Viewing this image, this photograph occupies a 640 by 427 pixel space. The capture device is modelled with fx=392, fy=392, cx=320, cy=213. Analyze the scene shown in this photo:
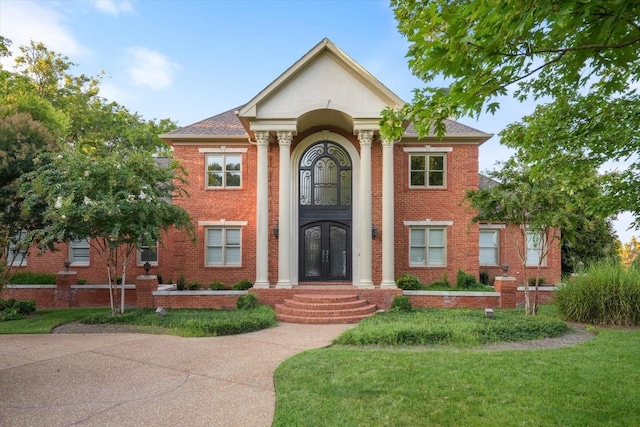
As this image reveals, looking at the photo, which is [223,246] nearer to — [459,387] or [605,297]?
[459,387]

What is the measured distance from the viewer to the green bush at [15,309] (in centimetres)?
1213

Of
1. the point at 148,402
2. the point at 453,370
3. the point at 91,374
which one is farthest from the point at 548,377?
the point at 91,374

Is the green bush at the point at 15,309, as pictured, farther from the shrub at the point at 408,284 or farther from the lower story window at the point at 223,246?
the shrub at the point at 408,284

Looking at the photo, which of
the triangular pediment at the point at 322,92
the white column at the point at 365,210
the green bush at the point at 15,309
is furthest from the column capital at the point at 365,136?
the green bush at the point at 15,309

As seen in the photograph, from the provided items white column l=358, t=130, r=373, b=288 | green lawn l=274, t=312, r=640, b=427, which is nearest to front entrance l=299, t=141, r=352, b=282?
white column l=358, t=130, r=373, b=288

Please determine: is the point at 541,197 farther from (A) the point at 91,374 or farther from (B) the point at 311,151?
(A) the point at 91,374

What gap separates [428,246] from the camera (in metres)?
15.8

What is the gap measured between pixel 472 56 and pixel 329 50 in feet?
37.1

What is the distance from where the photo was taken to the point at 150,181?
1148 cm

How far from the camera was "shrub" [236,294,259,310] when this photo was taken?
1261cm

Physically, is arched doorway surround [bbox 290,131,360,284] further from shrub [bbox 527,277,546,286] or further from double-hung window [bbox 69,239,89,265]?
double-hung window [bbox 69,239,89,265]

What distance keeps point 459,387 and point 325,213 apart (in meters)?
10.2

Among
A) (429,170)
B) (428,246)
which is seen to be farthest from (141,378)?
(429,170)

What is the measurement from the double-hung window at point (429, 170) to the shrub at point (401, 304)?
5.15 metres
